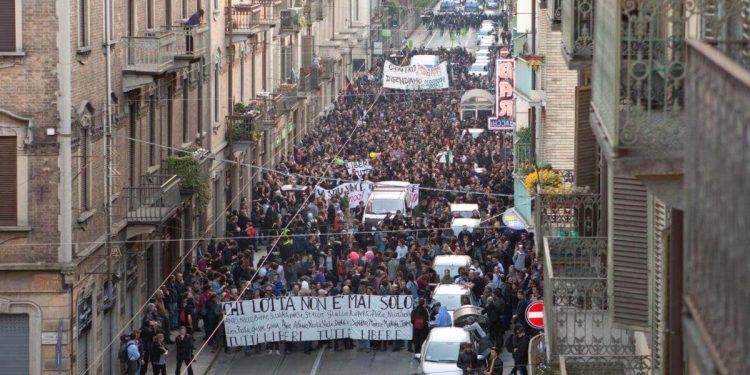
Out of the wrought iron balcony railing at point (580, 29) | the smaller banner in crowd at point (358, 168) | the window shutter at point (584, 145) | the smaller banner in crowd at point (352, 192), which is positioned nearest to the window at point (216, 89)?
the smaller banner in crowd at point (352, 192)

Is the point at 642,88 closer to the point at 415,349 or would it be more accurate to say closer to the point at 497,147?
the point at 415,349

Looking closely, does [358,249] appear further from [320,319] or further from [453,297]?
[320,319]

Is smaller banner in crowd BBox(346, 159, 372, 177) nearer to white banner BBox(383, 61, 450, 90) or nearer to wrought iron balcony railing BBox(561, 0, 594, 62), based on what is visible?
white banner BBox(383, 61, 450, 90)

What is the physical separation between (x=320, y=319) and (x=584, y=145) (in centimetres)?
903

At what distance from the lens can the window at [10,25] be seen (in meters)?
25.3

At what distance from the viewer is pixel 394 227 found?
3850cm

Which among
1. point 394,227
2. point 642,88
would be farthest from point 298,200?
point 642,88

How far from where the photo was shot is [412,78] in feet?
221

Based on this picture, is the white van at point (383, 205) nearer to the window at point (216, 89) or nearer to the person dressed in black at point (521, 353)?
the window at point (216, 89)

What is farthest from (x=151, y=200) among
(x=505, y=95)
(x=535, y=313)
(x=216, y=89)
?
(x=505, y=95)

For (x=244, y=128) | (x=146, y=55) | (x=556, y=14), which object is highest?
(x=556, y=14)

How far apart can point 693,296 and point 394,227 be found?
31.8m

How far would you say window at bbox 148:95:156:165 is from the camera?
33781 millimetres

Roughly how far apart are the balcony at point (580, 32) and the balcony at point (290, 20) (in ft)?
134
